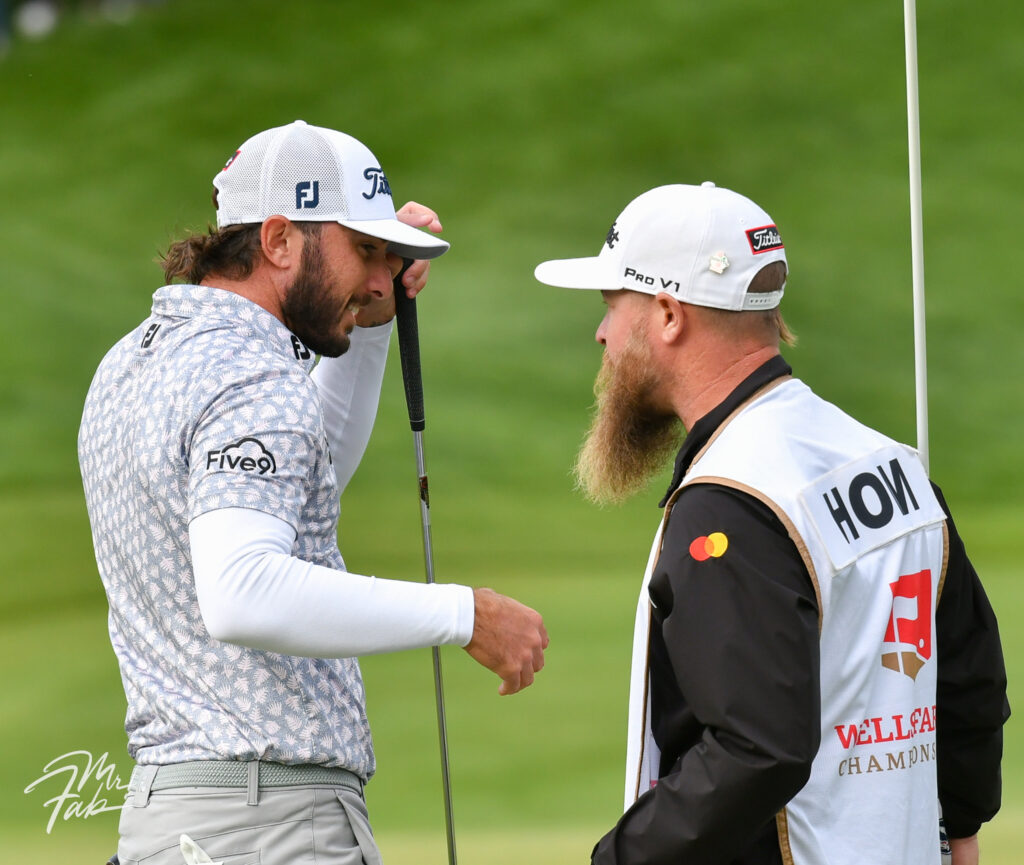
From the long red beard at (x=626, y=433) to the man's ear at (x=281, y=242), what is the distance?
1.34 feet

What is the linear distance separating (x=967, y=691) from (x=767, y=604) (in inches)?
18.1

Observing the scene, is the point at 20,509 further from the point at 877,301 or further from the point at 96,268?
the point at 877,301

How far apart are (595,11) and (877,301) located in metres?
2.04

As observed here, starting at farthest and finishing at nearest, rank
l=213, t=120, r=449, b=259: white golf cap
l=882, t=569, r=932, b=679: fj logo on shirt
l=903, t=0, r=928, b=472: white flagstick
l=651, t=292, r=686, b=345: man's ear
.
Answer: l=903, t=0, r=928, b=472: white flagstick, l=213, t=120, r=449, b=259: white golf cap, l=651, t=292, r=686, b=345: man's ear, l=882, t=569, r=932, b=679: fj logo on shirt

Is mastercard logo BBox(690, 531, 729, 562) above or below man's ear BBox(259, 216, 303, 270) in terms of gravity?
below

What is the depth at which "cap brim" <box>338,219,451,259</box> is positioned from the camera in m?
1.67

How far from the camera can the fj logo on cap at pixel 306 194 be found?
1.66m

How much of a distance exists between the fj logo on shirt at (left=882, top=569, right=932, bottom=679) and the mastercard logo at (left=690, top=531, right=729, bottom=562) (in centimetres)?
22

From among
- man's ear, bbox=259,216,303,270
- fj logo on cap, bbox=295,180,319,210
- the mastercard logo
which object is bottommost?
the mastercard logo

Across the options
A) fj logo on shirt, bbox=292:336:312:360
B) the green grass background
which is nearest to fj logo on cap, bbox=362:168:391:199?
fj logo on shirt, bbox=292:336:312:360

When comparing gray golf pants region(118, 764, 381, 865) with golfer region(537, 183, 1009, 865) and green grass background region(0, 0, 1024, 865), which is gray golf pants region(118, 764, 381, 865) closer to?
golfer region(537, 183, 1009, 865)

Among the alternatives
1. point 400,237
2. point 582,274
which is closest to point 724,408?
point 582,274

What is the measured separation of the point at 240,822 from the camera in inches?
58.9

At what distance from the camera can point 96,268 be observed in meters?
5.96
